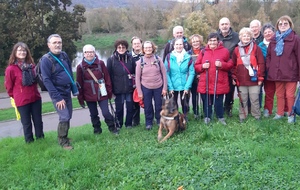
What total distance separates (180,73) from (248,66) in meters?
1.55

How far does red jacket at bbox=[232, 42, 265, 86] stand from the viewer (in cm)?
681

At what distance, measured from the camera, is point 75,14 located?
109 ft

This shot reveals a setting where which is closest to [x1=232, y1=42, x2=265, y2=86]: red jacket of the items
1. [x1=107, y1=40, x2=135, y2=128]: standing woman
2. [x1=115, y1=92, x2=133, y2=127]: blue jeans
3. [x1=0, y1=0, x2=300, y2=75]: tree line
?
[x1=107, y1=40, x2=135, y2=128]: standing woman

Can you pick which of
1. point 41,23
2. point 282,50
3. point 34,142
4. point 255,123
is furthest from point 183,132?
point 41,23

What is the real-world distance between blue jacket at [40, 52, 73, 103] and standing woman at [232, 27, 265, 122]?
12.4 ft

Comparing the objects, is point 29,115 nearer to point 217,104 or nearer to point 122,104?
point 122,104

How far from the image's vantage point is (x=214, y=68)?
22.1 feet

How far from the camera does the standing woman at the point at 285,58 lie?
6.54 meters

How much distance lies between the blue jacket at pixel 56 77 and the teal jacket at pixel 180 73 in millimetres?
2312

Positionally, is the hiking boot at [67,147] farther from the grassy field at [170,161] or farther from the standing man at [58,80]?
the grassy field at [170,161]

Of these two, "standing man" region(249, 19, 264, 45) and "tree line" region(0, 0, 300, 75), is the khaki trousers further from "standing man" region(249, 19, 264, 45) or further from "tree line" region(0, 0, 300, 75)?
"tree line" region(0, 0, 300, 75)

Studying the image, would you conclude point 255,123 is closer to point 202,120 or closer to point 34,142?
point 202,120

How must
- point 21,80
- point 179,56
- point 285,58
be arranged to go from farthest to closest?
point 179,56 → point 285,58 → point 21,80

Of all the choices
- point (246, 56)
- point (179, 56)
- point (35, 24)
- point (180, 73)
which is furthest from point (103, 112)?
point (35, 24)
